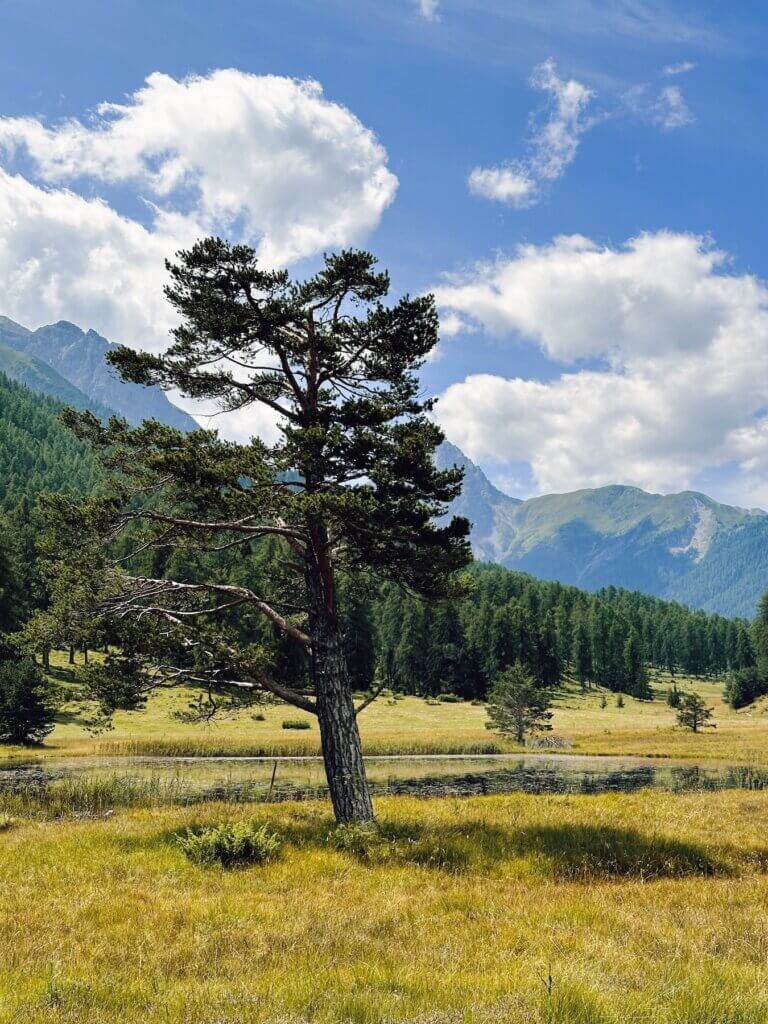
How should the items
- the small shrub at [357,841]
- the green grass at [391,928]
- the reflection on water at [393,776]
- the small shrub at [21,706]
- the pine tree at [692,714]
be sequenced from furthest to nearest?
the pine tree at [692,714]
the small shrub at [21,706]
the reflection on water at [393,776]
the small shrub at [357,841]
the green grass at [391,928]

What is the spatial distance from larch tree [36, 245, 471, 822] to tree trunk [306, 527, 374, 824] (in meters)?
0.03

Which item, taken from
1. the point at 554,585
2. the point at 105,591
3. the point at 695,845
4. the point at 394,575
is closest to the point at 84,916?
the point at 105,591

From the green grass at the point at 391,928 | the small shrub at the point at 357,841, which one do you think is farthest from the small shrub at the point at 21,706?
the small shrub at the point at 357,841

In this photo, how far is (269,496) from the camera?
1463cm

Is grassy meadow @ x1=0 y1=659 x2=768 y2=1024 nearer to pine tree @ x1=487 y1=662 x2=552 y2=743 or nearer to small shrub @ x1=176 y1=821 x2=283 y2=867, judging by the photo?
small shrub @ x1=176 y1=821 x2=283 y2=867

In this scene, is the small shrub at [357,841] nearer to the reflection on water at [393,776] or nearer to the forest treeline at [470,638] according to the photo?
the reflection on water at [393,776]

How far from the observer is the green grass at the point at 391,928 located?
17.9 feet

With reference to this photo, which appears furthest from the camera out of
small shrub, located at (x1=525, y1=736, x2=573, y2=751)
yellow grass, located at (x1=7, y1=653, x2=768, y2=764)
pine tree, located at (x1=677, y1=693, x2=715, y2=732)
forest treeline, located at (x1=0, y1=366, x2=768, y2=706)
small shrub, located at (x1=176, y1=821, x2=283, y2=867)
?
forest treeline, located at (x1=0, y1=366, x2=768, y2=706)

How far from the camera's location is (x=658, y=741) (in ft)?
209

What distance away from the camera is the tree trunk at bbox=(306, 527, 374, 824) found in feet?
48.2

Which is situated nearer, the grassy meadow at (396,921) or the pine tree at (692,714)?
the grassy meadow at (396,921)

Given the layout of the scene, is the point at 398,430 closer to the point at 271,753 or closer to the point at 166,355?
the point at 166,355

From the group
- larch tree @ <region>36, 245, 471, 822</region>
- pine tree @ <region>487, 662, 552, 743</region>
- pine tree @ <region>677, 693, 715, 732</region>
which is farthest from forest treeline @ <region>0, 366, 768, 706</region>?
larch tree @ <region>36, 245, 471, 822</region>

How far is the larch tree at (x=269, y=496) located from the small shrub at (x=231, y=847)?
277 centimetres
